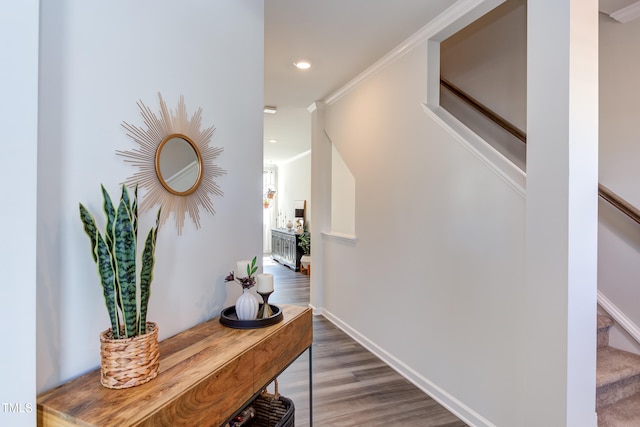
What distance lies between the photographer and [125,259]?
101 centimetres

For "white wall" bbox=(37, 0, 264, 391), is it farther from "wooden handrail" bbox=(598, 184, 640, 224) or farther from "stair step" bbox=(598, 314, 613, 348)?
"stair step" bbox=(598, 314, 613, 348)

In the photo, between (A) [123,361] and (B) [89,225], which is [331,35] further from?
(A) [123,361]

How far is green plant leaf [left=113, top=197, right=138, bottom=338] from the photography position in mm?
999

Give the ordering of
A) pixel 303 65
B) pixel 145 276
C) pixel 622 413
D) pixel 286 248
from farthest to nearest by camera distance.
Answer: pixel 286 248, pixel 303 65, pixel 622 413, pixel 145 276

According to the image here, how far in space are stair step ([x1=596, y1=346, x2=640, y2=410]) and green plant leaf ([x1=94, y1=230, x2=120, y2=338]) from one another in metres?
2.49

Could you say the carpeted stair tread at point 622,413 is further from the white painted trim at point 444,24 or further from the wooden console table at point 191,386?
the white painted trim at point 444,24

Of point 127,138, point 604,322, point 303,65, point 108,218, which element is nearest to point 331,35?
point 303,65

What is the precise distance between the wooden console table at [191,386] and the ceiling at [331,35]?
190 cm

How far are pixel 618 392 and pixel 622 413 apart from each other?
0.40 feet

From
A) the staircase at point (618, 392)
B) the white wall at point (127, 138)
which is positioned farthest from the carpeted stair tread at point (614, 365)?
the white wall at point (127, 138)

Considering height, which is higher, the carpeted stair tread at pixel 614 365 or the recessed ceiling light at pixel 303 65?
the recessed ceiling light at pixel 303 65

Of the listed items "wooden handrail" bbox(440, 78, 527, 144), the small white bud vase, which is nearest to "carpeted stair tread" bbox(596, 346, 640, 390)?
"wooden handrail" bbox(440, 78, 527, 144)

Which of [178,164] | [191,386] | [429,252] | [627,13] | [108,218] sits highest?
[627,13]

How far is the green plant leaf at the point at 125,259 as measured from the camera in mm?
999
